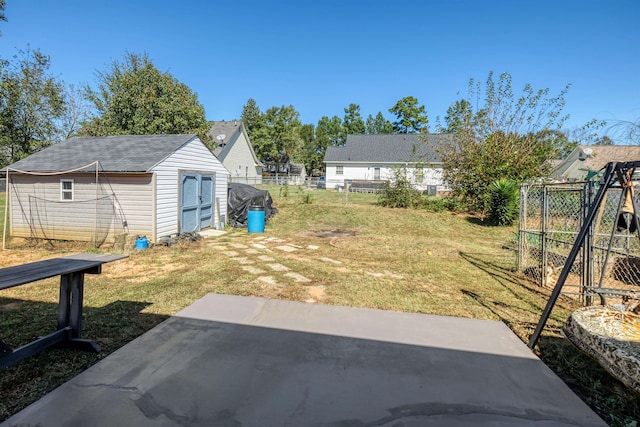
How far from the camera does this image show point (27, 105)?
19453mm

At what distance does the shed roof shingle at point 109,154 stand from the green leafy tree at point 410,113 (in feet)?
145

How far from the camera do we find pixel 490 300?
457 cm

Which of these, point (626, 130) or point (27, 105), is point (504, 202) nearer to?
point (626, 130)

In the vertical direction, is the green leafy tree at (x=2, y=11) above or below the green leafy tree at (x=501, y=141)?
above

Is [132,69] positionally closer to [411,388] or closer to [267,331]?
[267,331]

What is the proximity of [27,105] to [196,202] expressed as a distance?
18002 mm

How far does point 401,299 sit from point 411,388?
241cm

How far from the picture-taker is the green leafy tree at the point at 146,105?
17.6 meters

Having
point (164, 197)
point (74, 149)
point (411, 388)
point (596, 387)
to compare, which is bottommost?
point (596, 387)

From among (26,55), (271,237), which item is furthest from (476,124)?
(26,55)

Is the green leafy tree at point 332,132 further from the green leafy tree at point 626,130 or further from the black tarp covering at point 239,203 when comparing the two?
the green leafy tree at point 626,130

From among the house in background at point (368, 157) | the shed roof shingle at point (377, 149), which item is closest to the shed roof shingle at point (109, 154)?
the house in background at point (368, 157)

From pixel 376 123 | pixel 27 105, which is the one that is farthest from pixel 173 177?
pixel 376 123

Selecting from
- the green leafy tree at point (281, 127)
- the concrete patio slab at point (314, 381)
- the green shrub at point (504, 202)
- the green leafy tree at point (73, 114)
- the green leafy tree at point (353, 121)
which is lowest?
the concrete patio slab at point (314, 381)
